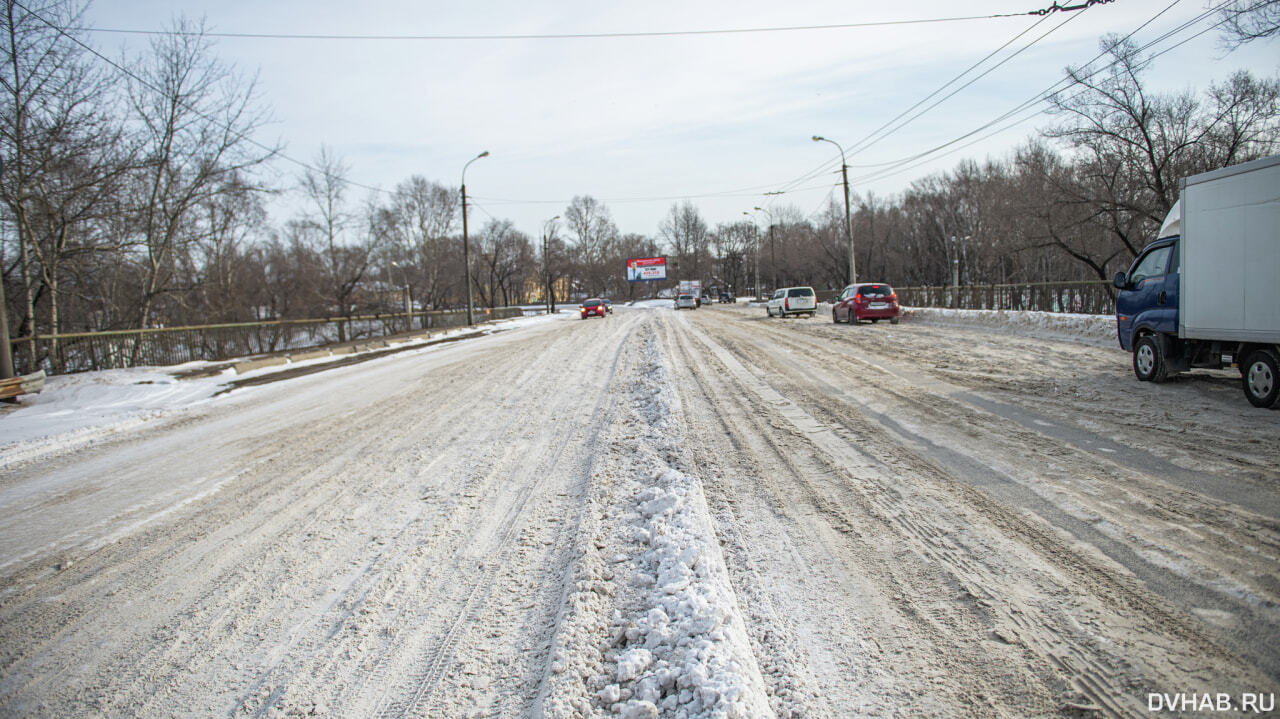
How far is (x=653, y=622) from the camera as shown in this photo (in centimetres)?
280

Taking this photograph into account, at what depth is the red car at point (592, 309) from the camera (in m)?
46.7

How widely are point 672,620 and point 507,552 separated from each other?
1.48m

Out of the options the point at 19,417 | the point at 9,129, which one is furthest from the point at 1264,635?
the point at 9,129

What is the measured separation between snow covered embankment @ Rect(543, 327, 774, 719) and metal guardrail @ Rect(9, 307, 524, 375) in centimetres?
1766

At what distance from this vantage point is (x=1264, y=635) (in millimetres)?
2539

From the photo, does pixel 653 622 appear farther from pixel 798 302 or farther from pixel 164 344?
pixel 798 302

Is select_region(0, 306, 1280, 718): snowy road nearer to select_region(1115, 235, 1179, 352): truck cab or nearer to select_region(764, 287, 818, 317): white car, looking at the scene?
select_region(1115, 235, 1179, 352): truck cab

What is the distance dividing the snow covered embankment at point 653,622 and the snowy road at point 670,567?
0.02 m

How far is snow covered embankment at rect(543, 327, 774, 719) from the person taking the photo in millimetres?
2305

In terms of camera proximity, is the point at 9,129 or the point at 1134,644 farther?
the point at 9,129

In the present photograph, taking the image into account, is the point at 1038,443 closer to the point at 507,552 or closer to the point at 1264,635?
the point at 1264,635

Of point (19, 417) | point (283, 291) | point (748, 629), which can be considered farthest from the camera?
point (283, 291)

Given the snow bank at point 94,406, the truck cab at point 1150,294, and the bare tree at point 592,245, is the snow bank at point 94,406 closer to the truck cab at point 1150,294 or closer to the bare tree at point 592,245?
the truck cab at point 1150,294

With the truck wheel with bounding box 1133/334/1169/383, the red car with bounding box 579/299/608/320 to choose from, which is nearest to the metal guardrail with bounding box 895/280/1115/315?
the truck wheel with bounding box 1133/334/1169/383
